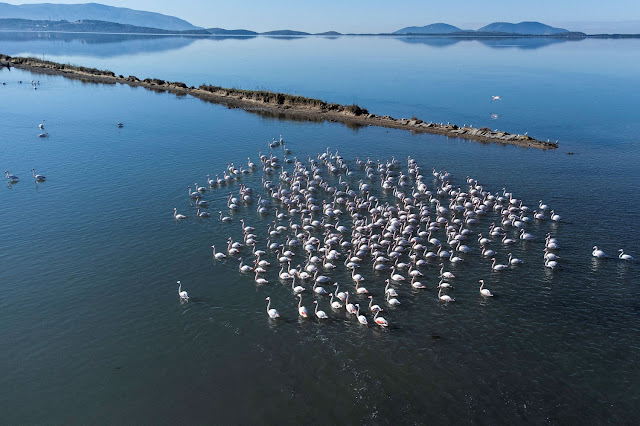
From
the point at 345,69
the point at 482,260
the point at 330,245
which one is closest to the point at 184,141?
the point at 330,245

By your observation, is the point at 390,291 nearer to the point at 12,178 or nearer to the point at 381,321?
the point at 381,321

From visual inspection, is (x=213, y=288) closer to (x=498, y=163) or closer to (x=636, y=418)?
(x=636, y=418)

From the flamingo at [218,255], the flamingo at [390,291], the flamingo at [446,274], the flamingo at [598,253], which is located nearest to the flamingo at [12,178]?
the flamingo at [218,255]

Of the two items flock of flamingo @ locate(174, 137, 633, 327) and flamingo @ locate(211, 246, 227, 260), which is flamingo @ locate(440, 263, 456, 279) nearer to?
flock of flamingo @ locate(174, 137, 633, 327)

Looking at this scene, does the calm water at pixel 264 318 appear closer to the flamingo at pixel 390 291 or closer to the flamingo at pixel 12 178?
the flamingo at pixel 390 291

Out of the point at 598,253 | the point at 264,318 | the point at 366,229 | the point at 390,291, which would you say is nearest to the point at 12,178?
the point at 264,318
